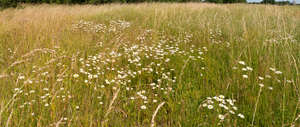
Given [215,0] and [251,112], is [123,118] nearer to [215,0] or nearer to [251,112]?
[251,112]

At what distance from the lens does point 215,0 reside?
26.7m

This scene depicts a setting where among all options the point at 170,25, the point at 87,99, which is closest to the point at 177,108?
the point at 87,99

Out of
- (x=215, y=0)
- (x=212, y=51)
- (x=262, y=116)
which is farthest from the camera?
(x=215, y=0)

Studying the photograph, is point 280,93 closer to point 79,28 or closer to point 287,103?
point 287,103

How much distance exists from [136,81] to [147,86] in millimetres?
197

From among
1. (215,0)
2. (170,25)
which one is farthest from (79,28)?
(215,0)

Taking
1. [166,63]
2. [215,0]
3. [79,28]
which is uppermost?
[215,0]

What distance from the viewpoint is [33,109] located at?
1526 millimetres

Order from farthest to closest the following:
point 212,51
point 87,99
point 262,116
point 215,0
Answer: point 215,0 → point 212,51 → point 87,99 → point 262,116

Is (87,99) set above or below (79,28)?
below

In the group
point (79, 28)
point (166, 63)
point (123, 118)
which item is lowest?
point (123, 118)

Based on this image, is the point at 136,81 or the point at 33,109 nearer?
the point at 33,109

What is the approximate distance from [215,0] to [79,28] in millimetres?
26881

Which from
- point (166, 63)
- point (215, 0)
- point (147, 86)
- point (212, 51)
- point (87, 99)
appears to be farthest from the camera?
point (215, 0)
